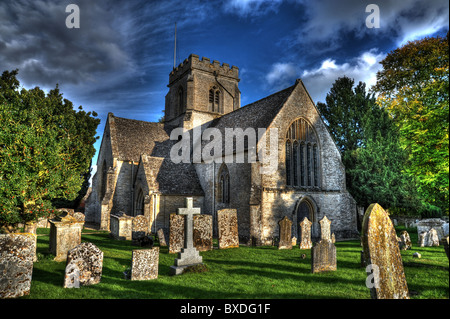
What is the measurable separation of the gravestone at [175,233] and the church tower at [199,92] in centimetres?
1550

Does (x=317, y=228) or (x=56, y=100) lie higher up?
(x=56, y=100)

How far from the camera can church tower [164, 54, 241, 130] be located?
28.2m

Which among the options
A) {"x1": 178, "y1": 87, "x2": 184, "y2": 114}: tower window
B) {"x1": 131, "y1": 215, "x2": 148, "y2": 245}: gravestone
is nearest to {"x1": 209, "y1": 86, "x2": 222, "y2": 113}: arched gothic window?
{"x1": 178, "y1": 87, "x2": 184, "y2": 114}: tower window

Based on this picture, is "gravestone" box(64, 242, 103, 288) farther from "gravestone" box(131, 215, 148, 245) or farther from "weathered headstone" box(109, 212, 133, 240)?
"weathered headstone" box(109, 212, 133, 240)

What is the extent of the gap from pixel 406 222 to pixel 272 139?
54.4ft

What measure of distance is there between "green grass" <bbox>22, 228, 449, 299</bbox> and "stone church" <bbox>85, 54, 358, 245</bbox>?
18.8 feet

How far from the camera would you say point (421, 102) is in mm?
14727

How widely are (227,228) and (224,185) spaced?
18.2 ft

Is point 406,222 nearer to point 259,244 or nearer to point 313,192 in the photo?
point 313,192

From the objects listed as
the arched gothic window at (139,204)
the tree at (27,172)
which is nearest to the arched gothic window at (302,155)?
the arched gothic window at (139,204)

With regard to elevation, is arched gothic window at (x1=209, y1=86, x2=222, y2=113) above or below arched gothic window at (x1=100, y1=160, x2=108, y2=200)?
above

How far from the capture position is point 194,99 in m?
28.2

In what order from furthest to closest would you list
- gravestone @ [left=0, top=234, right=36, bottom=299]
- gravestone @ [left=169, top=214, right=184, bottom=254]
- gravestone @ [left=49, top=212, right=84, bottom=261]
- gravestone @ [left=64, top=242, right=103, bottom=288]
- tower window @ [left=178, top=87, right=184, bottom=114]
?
tower window @ [left=178, top=87, right=184, bottom=114], gravestone @ [left=169, top=214, right=184, bottom=254], gravestone @ [left=49, top=212, right=84, bottom=261], gravestone @ [left=64, top=242, right=103, bottom=288], gravestone @ [left=0, top=234, right=36, bottom=299]

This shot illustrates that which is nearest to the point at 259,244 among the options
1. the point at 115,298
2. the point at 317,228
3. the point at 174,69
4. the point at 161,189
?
the point at 317,228
